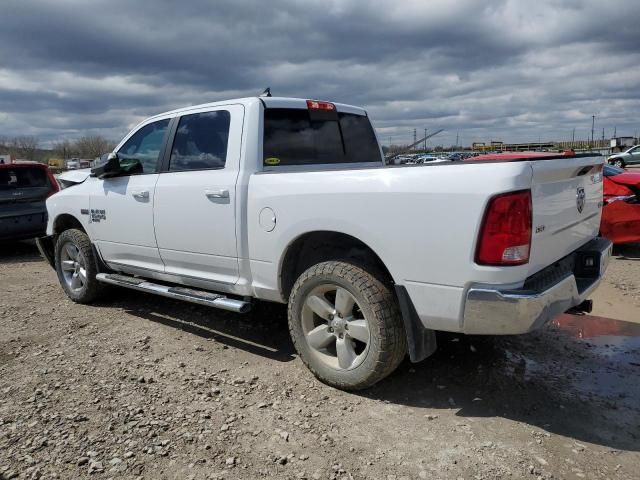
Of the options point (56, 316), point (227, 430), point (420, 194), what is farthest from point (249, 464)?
point (56, 316)

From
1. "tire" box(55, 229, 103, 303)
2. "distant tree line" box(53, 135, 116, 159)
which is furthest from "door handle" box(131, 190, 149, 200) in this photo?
"distant tree line" box(53, 135, 116, 159)

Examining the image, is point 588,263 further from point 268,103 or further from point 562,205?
point 268,103

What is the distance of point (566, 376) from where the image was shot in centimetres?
368

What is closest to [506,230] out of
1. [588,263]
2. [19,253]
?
[588,263]

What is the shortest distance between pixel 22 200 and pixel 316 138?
270 inches

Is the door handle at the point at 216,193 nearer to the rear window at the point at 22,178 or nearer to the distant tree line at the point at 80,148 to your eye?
the rear window at the point at 22,178

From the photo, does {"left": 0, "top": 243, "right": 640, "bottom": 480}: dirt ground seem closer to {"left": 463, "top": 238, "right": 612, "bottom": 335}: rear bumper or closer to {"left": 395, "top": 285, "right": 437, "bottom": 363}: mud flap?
{"left": 395, "top": 285, "right": 437, "bottom": 363}: mud flap

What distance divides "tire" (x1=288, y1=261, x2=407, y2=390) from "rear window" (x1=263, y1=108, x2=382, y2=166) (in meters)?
1.09

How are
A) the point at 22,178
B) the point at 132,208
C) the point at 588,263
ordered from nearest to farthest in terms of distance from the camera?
the point at 588,263 < the point at 132,208 < the point at 22,178

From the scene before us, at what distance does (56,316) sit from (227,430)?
3139 millimetres

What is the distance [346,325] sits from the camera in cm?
338

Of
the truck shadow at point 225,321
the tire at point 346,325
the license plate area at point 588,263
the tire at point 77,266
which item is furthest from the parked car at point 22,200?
the license plate area at point 588,263

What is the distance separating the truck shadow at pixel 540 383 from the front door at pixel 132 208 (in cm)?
244

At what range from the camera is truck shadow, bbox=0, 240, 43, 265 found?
8852 millimetres
